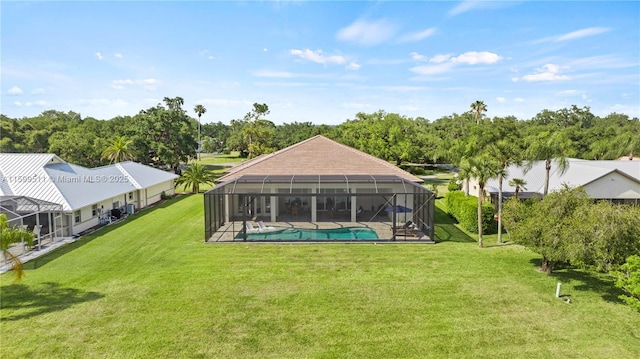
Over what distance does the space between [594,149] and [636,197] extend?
1240 inches

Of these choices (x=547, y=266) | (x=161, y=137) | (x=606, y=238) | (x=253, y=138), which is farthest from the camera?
(x=253, y=138)

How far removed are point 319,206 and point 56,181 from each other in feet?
56.6

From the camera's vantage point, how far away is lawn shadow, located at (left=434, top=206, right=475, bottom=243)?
70.5 feet

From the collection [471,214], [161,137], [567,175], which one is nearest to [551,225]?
[471,214]

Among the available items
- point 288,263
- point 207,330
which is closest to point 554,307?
point 288,263

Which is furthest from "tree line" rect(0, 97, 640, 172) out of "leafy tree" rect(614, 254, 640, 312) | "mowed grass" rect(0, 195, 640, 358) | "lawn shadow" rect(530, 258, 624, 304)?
"leafy tree" rect(614, 254, 640, 312)

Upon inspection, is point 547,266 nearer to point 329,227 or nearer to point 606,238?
point 606,238

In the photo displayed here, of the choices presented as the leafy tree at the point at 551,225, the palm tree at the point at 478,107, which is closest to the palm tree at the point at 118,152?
the leafy tree at the point at 551,225

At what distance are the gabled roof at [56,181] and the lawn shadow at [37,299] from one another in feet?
26.9

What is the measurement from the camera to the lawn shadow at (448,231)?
70.5 ft

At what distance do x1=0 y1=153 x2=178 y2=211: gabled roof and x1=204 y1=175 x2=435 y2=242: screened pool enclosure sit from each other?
8529 millimetres

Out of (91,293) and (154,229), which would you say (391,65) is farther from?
(91,293)

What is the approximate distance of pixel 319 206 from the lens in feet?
86.8

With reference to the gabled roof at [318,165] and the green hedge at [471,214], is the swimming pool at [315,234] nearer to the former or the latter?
the gabled roof at [318,165]
